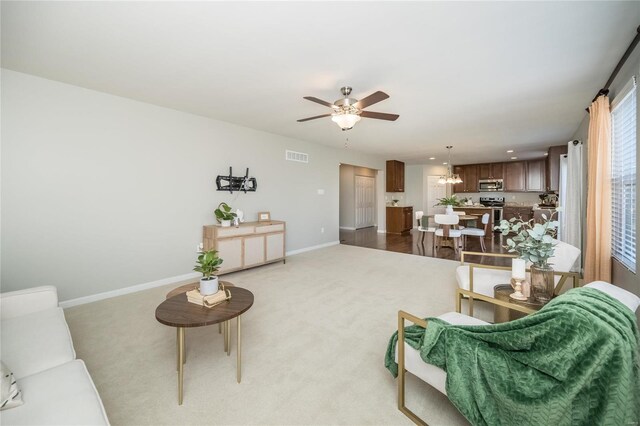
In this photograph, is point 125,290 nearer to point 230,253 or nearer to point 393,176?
point 230,253

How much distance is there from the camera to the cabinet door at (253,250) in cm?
446

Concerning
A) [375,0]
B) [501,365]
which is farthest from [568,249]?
[375,0]

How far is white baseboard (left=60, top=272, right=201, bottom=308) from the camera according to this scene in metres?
3.17

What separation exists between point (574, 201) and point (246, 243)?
5.50 m

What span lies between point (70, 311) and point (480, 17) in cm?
491

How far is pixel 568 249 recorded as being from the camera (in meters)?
2.65

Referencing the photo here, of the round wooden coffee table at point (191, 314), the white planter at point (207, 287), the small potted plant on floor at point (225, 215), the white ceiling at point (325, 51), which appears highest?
the white ceiling at point (325, 51)

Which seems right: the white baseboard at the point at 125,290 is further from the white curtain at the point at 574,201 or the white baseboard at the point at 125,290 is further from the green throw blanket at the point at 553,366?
the white curtain at the point at 574,201

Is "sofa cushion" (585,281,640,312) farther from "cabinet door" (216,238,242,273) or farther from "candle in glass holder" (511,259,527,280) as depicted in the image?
"cabinet door" (216,238,242,273)

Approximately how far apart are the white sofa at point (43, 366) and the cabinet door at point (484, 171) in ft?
35.6

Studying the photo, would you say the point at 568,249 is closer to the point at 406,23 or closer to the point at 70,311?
the point at 406,23

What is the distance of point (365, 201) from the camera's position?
33.2 feet

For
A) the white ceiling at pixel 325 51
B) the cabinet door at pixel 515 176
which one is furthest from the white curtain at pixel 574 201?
the cabinet door at pixel 515 176

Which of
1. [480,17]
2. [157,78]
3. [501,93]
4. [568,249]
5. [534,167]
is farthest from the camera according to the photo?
[534,167]
